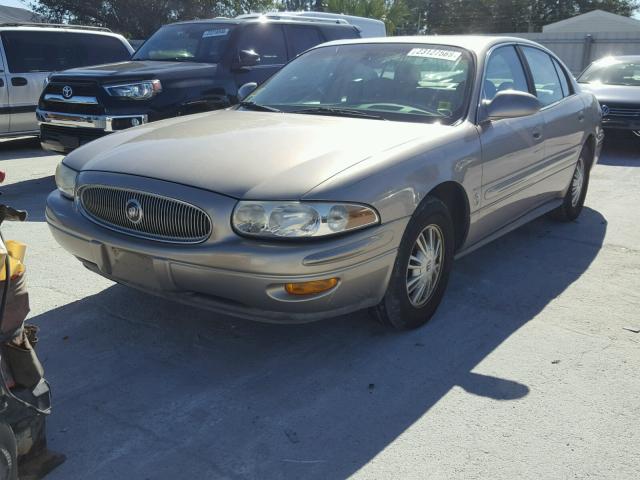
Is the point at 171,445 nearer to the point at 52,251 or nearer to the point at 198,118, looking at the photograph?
the point at 198,118

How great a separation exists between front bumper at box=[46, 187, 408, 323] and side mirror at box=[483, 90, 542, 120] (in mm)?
1243

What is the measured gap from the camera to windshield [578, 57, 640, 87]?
436 inches

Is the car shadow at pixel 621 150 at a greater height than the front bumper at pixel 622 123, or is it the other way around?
the front bumper at pixel 622 123

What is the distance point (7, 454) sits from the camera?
2129 mm

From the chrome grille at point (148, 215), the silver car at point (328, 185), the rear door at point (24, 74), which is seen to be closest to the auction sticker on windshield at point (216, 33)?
the rear door at point (24, 74)

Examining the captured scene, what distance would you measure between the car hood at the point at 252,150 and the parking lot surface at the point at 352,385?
93cm

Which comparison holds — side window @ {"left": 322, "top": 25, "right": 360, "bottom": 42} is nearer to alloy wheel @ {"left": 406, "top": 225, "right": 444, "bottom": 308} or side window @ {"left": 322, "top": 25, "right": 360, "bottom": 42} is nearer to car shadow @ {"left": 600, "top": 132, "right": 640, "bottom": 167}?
car shadow @ {"left": 600, "top": 132, "right": 640, "bottom": 167}

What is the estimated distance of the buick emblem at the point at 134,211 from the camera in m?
3.23

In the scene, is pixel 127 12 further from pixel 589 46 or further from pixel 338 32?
pixel 338 32

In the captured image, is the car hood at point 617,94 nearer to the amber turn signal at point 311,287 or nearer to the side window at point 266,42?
the side window at point 266,42

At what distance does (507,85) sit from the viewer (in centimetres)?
470

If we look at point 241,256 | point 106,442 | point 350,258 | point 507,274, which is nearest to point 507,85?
point 507,274

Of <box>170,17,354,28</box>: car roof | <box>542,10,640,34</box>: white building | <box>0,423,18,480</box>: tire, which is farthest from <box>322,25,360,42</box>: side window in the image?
<box>542,10,640,34</box>: white building

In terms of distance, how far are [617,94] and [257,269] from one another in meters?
9.28
